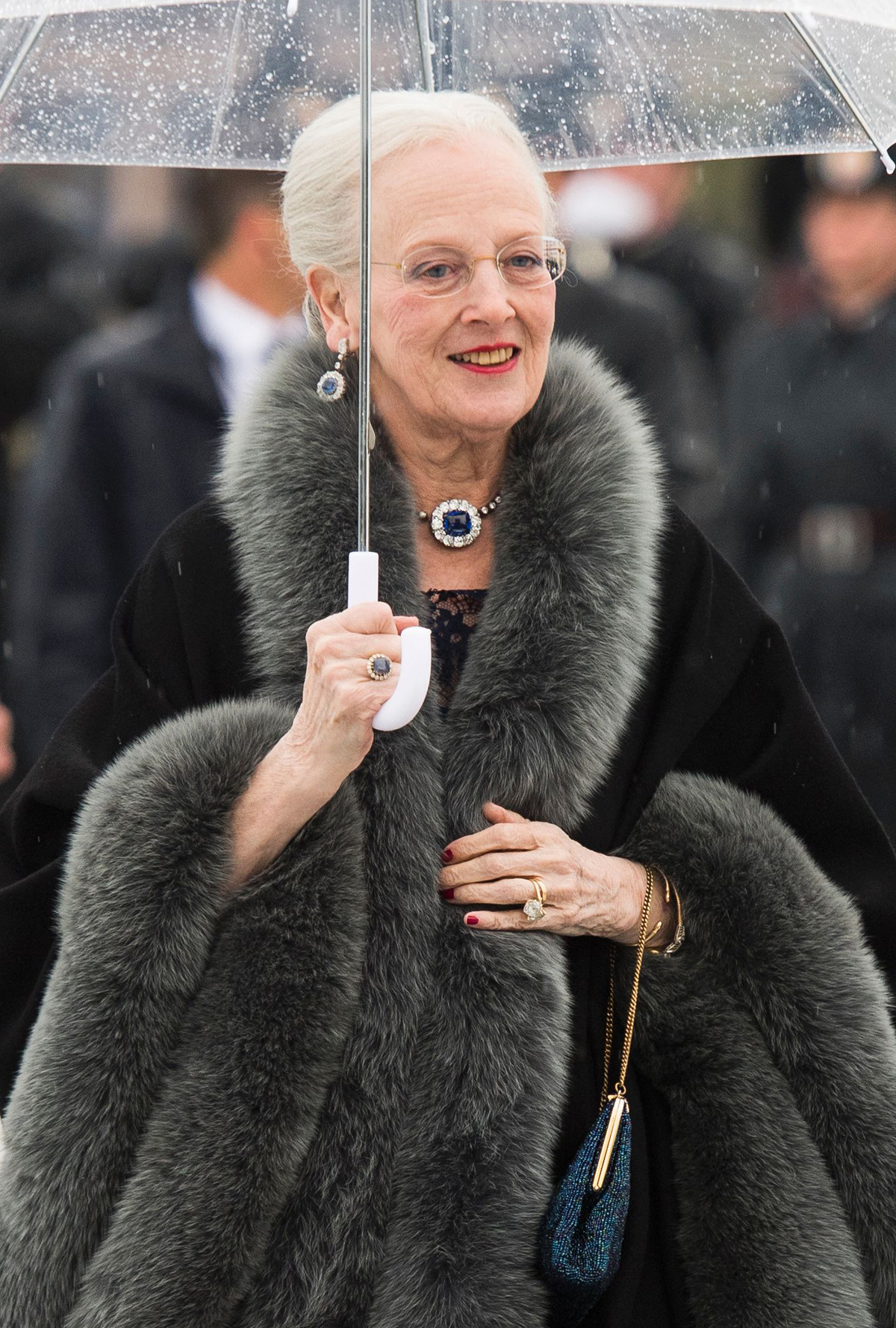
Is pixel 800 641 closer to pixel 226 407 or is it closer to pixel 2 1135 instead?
pixel 226 407

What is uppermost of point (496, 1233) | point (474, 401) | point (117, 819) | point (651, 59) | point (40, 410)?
point (651, 59)

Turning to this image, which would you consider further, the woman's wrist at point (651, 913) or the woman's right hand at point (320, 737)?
the woman's wrist at point (651, 913)

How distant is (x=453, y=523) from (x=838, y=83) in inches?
39.2

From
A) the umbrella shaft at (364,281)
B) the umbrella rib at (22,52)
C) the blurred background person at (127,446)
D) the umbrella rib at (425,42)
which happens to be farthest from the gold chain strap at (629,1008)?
the blurred background person at (127,446)

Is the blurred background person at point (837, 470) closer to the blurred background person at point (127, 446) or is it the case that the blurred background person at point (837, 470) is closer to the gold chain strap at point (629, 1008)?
the blurred background person at point (127, 446)

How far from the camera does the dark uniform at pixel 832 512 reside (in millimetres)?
5785

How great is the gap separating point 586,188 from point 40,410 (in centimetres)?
288

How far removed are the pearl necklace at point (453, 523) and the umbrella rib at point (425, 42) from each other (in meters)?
0.79

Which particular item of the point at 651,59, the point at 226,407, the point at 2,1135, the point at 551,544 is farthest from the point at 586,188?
the point at 2,1135

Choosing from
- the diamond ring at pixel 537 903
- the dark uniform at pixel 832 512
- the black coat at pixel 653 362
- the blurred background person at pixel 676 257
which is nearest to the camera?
the diamond ring at pixel 537 903

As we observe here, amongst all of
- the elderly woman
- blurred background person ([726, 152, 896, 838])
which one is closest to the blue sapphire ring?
the elderly woman

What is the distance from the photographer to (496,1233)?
241 cm

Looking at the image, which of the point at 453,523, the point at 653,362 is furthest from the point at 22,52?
the point at 653,362

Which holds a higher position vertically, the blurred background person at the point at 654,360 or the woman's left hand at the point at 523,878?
the woman's left hand at the point at 523,878
